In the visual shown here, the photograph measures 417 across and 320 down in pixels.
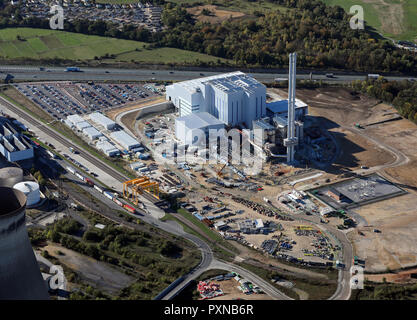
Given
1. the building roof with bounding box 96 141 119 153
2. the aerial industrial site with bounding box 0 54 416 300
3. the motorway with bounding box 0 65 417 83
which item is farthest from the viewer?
the motorway with bounding box 0 65 417 83

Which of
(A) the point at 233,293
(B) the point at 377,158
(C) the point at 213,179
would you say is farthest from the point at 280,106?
(A) the point at 233,293

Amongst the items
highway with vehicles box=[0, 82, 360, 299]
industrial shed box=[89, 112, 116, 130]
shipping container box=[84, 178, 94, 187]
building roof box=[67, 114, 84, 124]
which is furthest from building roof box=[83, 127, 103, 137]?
shipping container box=[84, 178, 94, 187]

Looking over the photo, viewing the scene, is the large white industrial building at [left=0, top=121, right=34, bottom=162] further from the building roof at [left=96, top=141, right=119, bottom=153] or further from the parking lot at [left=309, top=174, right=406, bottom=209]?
the parking lot at [left=309, top=174, right=406, bottom=209]

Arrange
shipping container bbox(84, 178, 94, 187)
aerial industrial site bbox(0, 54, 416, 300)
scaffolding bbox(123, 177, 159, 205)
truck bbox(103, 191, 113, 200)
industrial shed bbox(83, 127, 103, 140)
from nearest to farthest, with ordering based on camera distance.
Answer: aerial industrial site bbox(0, 54, 416, 300) < scaffolding bbox(123, 177, 159, 205) < truck bbox(103, 191, 113, 200) < shipping container bbox(84, 178, 94, 187) < industrial shed bbox(83, 127, 103, 140)

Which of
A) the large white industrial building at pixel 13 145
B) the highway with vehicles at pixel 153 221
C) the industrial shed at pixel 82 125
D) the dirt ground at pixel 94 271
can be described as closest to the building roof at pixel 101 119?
the industrial shed at pixel 82 125

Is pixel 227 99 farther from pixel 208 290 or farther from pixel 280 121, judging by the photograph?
pixel 208 290
